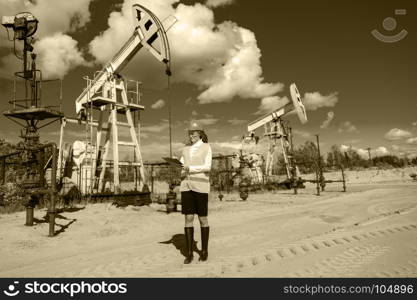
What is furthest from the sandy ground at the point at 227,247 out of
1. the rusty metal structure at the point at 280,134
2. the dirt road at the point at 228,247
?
the rusty metal structure at the point at 280,134

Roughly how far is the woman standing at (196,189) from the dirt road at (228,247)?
0.29 m

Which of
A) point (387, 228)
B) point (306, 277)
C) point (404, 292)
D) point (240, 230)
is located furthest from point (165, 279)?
point (387, 228)

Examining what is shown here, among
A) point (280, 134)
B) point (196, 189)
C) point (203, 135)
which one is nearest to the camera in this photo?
point (196, 189)

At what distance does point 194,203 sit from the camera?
165 inches

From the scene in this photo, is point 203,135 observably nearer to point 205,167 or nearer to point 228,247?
point 205,167

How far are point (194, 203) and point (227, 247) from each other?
123 cm

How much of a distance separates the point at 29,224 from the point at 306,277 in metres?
6.06

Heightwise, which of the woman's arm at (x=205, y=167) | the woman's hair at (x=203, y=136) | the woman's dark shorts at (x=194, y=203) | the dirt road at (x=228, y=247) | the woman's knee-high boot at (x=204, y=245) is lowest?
the dirt road at (x=228, y=247)

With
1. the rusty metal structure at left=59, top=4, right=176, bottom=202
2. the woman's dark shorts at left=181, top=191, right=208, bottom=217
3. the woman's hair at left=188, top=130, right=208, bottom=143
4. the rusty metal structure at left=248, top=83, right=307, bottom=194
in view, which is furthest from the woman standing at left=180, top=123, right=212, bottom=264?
the rusty metal structure at left=248, top=83, right=307, bottom=194

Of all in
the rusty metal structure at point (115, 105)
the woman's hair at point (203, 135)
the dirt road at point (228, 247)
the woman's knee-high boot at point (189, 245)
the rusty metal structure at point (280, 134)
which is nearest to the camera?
the dirt road at point (228, 247)

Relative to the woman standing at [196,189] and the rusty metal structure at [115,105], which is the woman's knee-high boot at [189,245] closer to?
the woman standing at [196,189]

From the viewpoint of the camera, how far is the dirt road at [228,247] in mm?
3734

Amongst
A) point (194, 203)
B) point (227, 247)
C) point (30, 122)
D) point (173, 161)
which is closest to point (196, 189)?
point (194, 203)

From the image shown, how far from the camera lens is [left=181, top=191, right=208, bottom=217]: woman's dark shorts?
4.14m
